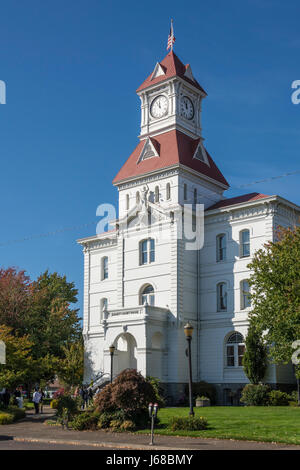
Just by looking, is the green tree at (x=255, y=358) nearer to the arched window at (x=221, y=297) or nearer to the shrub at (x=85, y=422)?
the arched window at (x=221, y=297)

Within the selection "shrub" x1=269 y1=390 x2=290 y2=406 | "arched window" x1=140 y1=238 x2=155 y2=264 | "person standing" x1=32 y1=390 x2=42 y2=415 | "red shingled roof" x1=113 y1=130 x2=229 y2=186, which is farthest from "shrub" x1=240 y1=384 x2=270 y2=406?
"red shingled roof" x1=113 y1=130 x2=229 y2=186

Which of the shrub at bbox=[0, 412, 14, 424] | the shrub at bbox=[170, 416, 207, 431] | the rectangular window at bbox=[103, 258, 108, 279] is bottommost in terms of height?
the shrub at bbox=[0, 412, 14, 424]

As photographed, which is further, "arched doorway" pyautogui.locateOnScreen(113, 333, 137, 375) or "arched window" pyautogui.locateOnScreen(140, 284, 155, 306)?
"arched window" pyautogui.locateOnScreen(140, 284, 155, 306)

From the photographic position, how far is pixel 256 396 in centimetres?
3656

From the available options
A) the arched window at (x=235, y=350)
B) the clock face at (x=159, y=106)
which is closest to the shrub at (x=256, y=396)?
the arched window at (x=235, y=350)

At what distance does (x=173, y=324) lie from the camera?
141 feet

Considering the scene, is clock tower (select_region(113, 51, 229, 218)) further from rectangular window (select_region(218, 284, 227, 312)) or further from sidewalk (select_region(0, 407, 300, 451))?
sidewalk (select_region(0, 407, 300, 451))

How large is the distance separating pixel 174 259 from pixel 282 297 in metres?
16.6

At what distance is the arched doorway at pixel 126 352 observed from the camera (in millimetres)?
44844

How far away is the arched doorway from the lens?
44.8 m

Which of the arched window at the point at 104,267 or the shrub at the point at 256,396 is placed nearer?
the shrub at the point at 256,396

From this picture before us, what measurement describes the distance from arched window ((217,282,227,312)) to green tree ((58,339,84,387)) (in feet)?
44.0

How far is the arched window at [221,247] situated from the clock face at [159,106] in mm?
12584

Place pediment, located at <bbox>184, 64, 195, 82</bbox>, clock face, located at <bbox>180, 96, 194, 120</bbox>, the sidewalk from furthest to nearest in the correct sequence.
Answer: pediment, located at <bbox>184, 64, 195, 82</bbox> < clock face, located at <bbox>180, 96, 194, 120</bbox> < the sidewalk
